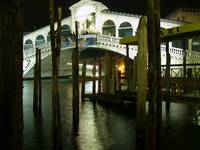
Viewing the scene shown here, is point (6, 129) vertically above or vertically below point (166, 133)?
above

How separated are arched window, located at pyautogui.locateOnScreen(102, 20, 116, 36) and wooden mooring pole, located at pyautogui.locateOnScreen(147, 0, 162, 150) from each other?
2969 cm

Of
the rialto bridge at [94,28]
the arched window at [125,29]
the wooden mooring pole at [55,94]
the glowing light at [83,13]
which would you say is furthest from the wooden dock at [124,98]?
the glowing light at [83,13]

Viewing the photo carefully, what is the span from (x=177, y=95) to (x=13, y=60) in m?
7.39

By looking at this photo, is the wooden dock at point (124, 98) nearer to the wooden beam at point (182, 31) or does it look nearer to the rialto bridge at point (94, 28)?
the wooden beam at point (182, 31)

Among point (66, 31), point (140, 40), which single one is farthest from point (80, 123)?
point (66, 31)

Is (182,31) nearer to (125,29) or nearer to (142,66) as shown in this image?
(142,66)

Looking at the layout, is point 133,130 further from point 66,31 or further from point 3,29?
point 66,31

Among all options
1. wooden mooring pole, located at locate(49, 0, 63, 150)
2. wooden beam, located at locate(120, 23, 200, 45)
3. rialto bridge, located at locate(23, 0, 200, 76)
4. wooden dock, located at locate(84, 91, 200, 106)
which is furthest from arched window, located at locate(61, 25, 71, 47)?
wooden mooring pole, located at locate(49, 0, 63, 150)

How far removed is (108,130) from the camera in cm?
951

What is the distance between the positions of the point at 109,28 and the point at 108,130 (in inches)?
1057

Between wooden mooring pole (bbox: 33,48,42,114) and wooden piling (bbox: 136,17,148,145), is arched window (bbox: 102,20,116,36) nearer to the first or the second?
wooden mooring pole (bbox: 33,48,42,114)

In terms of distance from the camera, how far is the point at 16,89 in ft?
8.92

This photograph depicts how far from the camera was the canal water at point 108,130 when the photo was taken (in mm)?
7719

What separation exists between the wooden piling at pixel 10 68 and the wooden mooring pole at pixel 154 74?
2744mm
